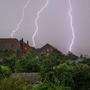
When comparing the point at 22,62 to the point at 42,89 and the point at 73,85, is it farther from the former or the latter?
the point at 42,89

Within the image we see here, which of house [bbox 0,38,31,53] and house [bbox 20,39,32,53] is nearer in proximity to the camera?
house [bbox 20,39,32,53]

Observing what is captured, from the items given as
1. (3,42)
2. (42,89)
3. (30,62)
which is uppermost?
(3,42)

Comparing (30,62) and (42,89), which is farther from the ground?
(30,62)

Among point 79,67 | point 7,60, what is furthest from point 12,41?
point 79,67

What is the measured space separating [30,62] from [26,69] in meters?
0.50

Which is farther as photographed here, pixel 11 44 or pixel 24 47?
pixel 11 44

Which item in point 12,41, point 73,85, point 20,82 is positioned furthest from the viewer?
point 12,41

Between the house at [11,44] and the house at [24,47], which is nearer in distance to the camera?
the house at [24,47]

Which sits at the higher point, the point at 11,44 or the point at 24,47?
the point at 11,44

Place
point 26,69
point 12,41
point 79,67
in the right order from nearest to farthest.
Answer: point 79,67 < point 26,69 < point 12,41

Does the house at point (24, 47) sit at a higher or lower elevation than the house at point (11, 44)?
lower

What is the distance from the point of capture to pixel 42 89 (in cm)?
1280

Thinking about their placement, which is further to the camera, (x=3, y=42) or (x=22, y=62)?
(x=3, y=42)

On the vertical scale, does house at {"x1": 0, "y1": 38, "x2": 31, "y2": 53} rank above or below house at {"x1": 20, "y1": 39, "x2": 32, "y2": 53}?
above
